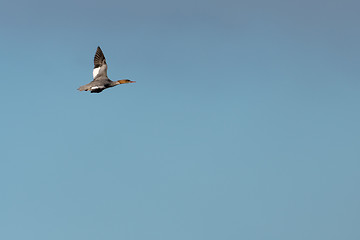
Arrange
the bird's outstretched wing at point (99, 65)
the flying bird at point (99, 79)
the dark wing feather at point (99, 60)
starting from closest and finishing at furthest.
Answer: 1. the flying bird at point (99, 79)
2. the bird's outstretched wing at point (99, 65)
3. the dark wing feather at point (99, 60)

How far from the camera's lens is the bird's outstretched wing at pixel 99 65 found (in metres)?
85.9

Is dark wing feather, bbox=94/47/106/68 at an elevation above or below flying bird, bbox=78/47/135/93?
above

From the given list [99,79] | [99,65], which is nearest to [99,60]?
[99,65]

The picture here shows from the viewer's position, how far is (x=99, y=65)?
87.1 meters

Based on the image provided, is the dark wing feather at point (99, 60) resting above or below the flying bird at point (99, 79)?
above

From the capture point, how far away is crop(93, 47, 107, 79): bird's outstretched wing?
8594 centimetres

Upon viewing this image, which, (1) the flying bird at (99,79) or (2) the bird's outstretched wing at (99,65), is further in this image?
(2) the bird's outstretched wing at (99,65)

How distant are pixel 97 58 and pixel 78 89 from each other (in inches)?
466

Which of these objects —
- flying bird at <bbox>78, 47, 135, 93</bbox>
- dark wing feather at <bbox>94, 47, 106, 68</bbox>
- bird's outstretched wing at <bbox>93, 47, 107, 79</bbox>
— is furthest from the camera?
dark wing feather at <bbox>94, 47, 106, 68</bbox>

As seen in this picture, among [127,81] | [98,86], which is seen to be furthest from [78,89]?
[127,81]

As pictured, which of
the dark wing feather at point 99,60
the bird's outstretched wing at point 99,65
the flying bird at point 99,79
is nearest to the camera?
the flying bird at point 99,79

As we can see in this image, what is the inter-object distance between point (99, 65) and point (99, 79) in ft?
15.4

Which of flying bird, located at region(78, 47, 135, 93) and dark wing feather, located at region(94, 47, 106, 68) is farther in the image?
dark wing feather, located at region(94, 47, 106, 68)

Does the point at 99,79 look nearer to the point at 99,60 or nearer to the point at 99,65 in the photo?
the point at 99,65
